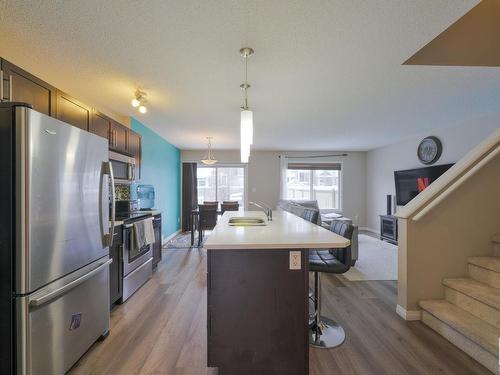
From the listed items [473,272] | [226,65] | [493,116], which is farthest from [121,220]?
[493,116]

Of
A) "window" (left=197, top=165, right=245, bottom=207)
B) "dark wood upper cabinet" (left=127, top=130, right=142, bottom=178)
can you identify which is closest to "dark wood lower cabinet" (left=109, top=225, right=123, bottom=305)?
"dark wood upper cabinet" (left=127, top=130, right=142, bottom=178)

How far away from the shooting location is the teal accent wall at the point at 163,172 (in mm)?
4367

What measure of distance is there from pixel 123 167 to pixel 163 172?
2394 mm

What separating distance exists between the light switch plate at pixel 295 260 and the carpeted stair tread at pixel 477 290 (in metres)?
1.65

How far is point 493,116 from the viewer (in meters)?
3.72

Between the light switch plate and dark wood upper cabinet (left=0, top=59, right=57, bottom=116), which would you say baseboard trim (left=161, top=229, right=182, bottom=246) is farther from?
the light switch plate

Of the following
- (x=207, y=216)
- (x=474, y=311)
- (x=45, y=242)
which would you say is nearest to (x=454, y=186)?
(x=474, y=311)

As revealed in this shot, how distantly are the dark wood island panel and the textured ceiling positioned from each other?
1.57m

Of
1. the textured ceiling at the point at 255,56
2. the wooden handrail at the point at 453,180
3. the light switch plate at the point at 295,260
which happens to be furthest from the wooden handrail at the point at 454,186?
the light switch plate at the point at 295,260

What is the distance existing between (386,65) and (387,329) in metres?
2.42

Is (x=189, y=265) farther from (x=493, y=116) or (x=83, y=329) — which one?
(x=493, y=116)

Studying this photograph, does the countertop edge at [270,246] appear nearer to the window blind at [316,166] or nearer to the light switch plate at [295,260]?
the light switch plate at [295,260]

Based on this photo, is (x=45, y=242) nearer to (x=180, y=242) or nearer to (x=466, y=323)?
(x=466, y=323)

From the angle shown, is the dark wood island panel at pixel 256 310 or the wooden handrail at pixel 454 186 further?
the wooden handrail at pixel 454 186
